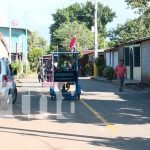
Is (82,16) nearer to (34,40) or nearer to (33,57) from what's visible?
(34,40)

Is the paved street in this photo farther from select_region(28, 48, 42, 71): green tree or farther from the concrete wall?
select_region(28, 48, 42, 71): green tree

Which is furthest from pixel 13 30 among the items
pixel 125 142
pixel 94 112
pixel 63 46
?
pixel 125 142

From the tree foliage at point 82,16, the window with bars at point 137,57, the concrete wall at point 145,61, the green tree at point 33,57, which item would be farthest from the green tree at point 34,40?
the concrete wall at point 145,61

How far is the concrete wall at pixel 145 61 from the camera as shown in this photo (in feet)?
98.5

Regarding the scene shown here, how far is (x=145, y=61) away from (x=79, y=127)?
1923 centimetres

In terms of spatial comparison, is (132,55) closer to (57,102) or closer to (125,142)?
(57,102)

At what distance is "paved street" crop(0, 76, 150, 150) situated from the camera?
9.97 metres

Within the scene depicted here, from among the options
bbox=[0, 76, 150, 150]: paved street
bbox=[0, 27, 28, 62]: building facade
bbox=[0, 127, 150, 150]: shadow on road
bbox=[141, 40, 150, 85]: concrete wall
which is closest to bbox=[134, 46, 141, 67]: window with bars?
bbox=[141, 40, 150, 85]: concrete wall

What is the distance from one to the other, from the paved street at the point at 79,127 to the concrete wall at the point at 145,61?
1177cm

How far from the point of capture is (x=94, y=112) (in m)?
15.6

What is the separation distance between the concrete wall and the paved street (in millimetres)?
11774

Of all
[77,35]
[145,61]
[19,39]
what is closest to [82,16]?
[77,35]

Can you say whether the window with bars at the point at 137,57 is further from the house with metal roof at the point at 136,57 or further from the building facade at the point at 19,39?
the building facade at the point at 19,39

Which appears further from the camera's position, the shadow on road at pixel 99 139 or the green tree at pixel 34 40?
the green tree at pixel 34 40
